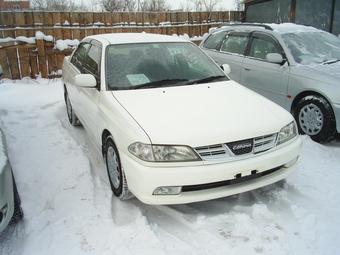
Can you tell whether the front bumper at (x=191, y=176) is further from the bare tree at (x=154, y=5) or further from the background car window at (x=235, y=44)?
the bare tree at (x=154, y=5)

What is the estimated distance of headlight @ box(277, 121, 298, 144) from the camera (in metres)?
3.10

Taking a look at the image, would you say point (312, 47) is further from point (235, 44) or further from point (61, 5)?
point (61, 5)

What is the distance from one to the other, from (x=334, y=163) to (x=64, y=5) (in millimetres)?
22253

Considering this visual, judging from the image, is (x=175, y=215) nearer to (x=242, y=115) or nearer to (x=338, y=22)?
(x=242, y=115)

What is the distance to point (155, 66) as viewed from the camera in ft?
12.8

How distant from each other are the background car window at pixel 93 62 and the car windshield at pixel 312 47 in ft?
10.6

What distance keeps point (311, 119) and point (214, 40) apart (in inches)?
115

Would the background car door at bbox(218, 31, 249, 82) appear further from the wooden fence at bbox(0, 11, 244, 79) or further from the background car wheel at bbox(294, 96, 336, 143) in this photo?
the wooden fence at bbox(0, 11, 244, 79)

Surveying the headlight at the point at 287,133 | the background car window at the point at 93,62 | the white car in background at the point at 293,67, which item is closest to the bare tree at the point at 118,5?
the white car in background at the point at 293,67

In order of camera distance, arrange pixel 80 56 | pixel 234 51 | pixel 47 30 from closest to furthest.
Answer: pixel 80 56 → pixel 234 51 → pixel 47 30

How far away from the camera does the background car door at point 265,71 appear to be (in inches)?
209

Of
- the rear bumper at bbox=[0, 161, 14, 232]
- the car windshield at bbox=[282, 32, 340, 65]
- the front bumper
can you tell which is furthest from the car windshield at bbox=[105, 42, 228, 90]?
the car windshield at bbox=[282, 32, 340, 65]

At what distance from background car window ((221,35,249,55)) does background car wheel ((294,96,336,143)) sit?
5.71 ft

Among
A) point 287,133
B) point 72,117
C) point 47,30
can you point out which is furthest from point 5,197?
point 47,30
